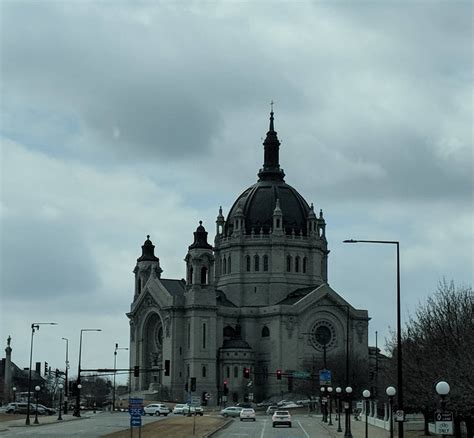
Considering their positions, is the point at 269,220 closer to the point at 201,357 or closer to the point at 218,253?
the point at 218,253

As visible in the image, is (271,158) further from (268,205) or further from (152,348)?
(152,348)

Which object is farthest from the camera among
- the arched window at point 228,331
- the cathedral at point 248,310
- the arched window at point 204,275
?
the arched window at point 228,331

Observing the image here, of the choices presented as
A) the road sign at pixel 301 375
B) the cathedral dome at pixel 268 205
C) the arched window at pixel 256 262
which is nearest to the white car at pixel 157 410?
the road sign at pixel 301 375

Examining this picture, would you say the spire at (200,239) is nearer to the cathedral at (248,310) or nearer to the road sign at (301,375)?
the cathedral at (248,310)

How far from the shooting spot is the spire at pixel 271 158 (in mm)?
190750

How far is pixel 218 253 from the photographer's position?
611 feet

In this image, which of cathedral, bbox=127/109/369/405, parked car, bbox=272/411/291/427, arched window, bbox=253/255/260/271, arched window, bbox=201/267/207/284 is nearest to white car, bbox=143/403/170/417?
cathedral, bbox=127/109/369/405

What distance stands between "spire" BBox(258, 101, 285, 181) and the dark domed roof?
2489mm

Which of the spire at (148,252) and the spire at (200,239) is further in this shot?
the spire at (148,252)

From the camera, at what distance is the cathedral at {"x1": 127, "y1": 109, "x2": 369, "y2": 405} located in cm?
16662

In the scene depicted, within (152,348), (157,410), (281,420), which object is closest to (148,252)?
(152,348)

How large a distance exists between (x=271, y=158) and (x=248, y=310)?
30388 millimetres

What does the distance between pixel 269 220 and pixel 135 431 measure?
113 m

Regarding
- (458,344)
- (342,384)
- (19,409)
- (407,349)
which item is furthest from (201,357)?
(458,344)
